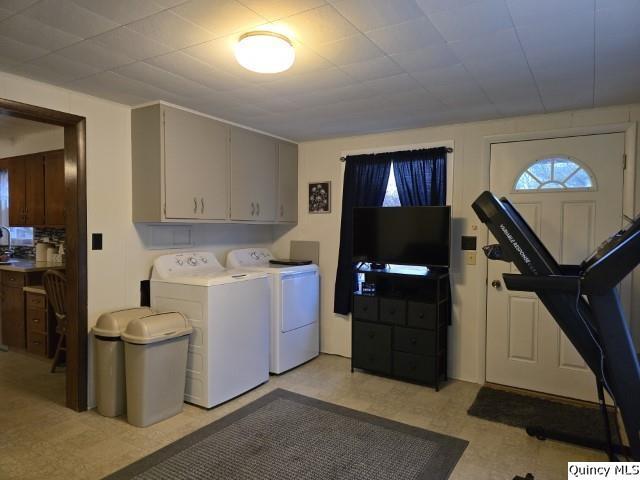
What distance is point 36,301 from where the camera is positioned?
4168 mm

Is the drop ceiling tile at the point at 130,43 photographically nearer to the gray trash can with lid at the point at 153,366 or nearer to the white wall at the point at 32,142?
the gray trash can with lid at the point at 153,366

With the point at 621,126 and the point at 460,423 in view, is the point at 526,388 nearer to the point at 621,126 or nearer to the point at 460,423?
the point at 460,423

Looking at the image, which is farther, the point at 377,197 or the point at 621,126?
the point at 377,197

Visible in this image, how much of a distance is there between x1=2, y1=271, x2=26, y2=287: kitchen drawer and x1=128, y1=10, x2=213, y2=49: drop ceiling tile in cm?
351

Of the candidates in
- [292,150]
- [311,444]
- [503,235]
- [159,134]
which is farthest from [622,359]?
[292,150]

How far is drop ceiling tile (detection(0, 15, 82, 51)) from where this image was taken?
1896 mm

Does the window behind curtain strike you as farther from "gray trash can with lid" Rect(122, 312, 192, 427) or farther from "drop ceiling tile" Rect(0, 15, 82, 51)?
"drop ceiling tile" Rect(0, 15, 82, 51)

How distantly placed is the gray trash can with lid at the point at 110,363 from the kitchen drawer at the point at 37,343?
163 centimetres

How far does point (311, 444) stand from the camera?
2.60m

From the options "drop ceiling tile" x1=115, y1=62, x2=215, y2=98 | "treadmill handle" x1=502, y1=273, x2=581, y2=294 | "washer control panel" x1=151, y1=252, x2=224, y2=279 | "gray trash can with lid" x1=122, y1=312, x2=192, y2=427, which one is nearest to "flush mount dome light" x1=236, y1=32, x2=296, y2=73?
"drop ceiling tile" x1=115, y1=62, x2=215, y2=98

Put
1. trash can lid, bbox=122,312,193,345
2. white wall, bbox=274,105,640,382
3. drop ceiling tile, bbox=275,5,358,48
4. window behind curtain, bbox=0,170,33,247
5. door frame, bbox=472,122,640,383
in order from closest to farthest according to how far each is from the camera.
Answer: drop ceiling tile, bbox=275,5,358,48 < trash can lid, bbox=122,312,193,345 < door frame, bbox=472,122,640,383 < white wall, bbox=274,105,640,382 < window behind curtain, bbox=0,170,33,247

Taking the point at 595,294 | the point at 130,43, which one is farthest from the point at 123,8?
the point at 595,294

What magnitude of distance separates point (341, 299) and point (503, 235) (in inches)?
95.0

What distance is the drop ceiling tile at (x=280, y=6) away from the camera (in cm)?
169
